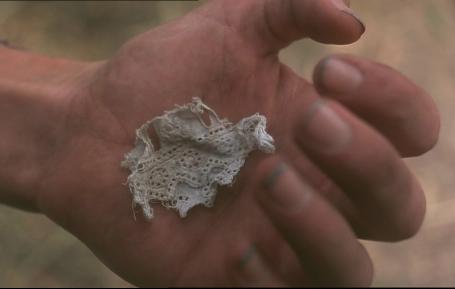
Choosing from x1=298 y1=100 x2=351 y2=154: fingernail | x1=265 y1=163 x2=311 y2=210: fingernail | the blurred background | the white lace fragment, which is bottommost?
the blurred background

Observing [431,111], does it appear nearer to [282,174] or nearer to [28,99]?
[282,174]

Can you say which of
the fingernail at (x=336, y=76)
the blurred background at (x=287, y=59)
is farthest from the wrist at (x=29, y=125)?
the fingernail at (x=336, y=76)

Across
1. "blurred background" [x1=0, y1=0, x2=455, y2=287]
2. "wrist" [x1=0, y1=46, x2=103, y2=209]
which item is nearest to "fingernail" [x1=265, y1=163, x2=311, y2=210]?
"blurred background" [x1=0, y1=0, x2=455, y2=287]

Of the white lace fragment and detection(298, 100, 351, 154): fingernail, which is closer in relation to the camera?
detection(298, 100, 351, 154): fingernail

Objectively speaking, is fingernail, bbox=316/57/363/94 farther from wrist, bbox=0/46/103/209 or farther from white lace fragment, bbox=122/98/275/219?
wrist, bbox=0/46/103/209

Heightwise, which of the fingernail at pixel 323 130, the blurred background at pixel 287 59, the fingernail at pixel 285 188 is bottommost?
the blurred background at pixel 287 59

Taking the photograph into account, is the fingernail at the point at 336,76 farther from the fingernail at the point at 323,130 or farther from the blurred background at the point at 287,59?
the blurred background at the point at 287,59

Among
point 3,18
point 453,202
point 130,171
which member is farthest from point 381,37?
point 3,18
